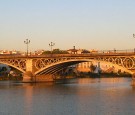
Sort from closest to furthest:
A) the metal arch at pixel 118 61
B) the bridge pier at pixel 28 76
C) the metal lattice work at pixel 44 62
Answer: the metal arch at pixel 118 61 → the metal lattice work at pixel 44 62 → the bridge pier at pixel 28 76

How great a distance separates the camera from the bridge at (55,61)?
3858 inches

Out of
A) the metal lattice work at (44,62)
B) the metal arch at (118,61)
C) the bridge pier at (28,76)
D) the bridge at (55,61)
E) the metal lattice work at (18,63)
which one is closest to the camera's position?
the bridge at (55,61)

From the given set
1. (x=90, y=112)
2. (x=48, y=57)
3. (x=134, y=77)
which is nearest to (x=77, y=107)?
(x=90, y=112)

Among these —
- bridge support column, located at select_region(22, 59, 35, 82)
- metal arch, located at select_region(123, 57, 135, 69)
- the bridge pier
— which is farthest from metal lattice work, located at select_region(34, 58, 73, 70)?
metal arch, located at select_region(123, 57, 135, 69)

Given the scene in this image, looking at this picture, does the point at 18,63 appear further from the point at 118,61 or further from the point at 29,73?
the point at 118,61

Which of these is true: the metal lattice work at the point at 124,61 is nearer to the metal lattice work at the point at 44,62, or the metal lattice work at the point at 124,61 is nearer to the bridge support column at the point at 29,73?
the metal lattice work at the point at 44,62

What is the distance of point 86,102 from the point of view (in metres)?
62.1

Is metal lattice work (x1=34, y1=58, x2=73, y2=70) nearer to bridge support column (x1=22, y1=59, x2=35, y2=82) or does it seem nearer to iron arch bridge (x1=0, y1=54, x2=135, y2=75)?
iron arch bridge (x1=0, y1=54, x2=135, y2=75)

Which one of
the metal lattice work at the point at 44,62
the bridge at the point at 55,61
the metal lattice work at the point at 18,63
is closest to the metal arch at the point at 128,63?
the bridge at the point at 55,61

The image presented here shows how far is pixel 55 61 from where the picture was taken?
108562 millimetres

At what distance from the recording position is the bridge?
9800 centimetres

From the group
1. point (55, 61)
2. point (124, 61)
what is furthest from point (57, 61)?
point (124, 61)

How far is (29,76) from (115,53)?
22.3 metres

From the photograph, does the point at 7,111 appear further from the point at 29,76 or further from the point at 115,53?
the point at 29,76
